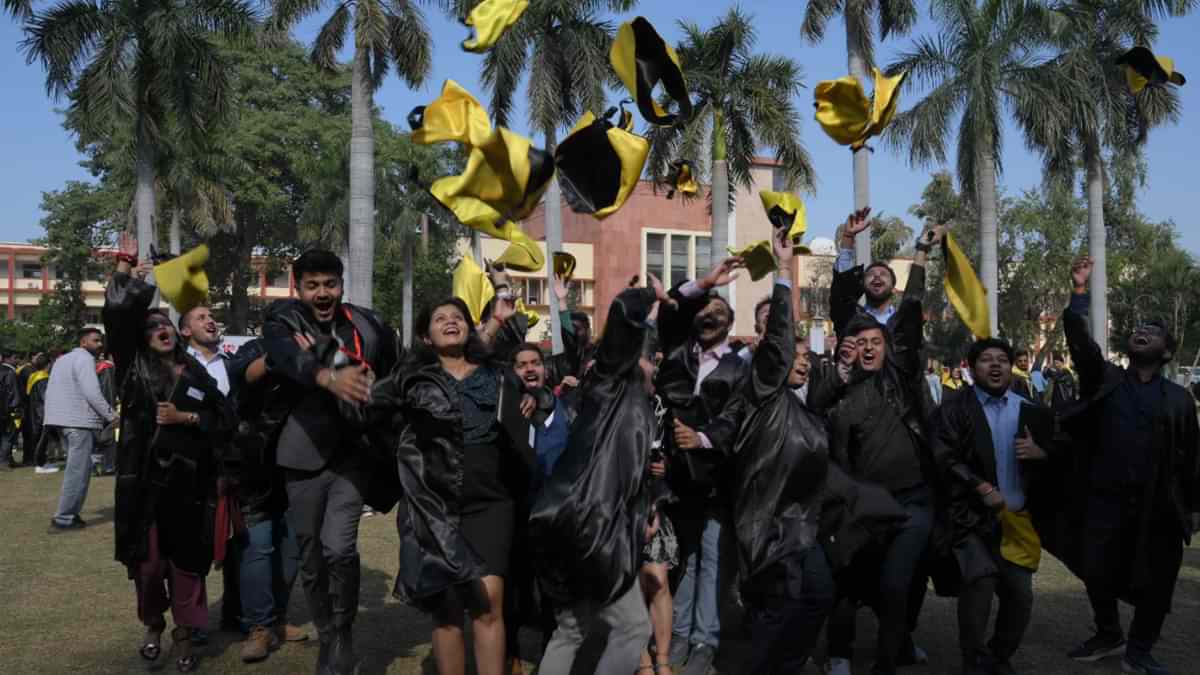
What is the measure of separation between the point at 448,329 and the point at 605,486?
44.4 inches

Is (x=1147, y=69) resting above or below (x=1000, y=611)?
above

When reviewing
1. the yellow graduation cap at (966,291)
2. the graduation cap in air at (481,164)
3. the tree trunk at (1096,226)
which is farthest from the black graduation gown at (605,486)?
the tree trunk at (1096,226)

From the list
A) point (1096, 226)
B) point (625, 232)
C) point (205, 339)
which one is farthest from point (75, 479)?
point (625, 232)

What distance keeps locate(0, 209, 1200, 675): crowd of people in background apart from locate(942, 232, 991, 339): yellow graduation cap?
0.56 ft

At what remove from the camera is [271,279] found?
166 ft

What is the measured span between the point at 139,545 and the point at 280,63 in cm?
4160

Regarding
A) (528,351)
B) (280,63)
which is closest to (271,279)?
(280,63)

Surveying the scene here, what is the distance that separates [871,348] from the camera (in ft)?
18.1

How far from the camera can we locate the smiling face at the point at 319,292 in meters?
5.52

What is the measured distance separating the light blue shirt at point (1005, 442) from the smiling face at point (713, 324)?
4.79 feet

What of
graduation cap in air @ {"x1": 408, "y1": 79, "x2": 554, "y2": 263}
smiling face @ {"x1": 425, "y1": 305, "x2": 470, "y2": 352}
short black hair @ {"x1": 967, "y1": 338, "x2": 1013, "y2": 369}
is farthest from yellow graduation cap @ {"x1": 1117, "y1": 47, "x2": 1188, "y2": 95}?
smiling face @ {"x1": 425, "y1": 305, "x2": 470, "y2": 352}

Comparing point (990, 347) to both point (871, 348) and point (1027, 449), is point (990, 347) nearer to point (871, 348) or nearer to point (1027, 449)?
point (1027, 449)

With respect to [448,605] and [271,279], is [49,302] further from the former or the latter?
[448,605]

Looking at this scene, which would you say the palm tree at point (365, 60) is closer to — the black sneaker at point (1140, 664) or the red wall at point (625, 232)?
the black sneaker at point (1140, 664)
